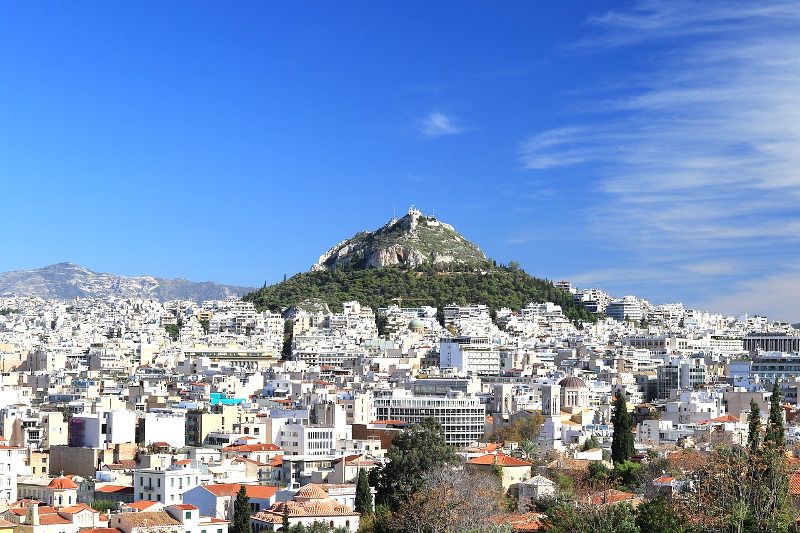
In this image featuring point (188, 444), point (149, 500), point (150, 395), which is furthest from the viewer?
point (150, 395)

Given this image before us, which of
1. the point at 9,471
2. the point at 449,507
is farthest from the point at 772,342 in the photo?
the point at 449,507

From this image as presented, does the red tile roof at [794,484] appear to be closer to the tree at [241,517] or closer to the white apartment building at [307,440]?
the tree at [241,517]

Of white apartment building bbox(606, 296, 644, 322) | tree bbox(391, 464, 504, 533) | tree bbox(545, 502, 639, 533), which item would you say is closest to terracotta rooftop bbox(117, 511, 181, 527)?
tree bbox(391, 464, 504, 533)

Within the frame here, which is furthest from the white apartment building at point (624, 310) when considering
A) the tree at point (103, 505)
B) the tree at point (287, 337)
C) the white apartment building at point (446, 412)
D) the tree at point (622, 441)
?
the tree at point (103, 505)

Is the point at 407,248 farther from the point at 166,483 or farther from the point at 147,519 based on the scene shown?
the point at 147,519

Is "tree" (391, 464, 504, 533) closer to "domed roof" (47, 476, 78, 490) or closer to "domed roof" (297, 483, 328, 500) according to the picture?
"domed roof" (297, 483, 328, 500)

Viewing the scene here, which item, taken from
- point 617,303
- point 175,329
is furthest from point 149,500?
point 617,303

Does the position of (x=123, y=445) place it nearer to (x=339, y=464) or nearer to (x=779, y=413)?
(x=339, y=464)
